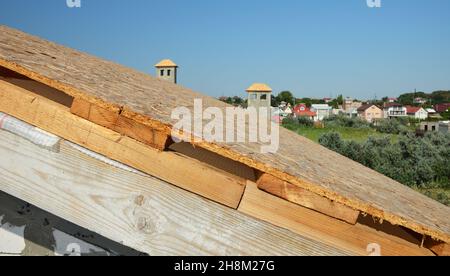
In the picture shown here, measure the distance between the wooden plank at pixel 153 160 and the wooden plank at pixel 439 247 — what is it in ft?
2.42

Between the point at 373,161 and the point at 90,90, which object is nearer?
the point at 90,90

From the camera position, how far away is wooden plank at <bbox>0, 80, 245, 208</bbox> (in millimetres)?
1302

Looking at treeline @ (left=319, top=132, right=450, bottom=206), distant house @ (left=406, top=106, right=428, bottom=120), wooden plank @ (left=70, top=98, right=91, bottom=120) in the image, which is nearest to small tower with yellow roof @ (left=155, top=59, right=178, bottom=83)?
treeline @ (left=319, top=132, right=450, bottom=206)

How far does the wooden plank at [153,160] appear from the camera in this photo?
1302mm

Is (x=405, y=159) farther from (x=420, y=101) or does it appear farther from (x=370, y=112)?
(x=420, y=101)

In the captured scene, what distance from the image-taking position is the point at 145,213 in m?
1.32

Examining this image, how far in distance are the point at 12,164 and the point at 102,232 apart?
43cm

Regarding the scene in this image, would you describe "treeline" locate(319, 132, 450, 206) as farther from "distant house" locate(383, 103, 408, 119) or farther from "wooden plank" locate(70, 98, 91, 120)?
"distant house" locate(383, 103, 408, 119)

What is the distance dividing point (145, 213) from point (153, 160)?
194mm

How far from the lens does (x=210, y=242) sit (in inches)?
52.2

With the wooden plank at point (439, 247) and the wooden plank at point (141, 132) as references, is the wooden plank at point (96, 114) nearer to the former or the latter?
the wooden plank at point (141, 132)

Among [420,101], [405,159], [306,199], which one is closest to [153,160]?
[306,199]
